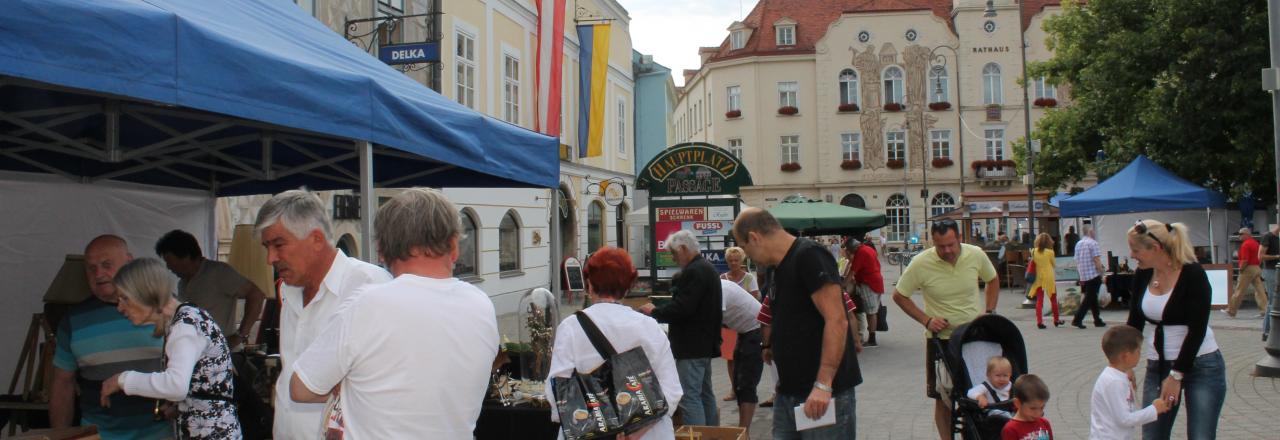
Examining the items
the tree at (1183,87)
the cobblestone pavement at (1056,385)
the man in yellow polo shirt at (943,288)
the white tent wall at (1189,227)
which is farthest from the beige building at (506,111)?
the tree at (1183,87)

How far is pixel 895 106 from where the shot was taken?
53250mm

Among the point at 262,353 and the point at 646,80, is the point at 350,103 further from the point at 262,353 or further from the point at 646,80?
the point at 646,80

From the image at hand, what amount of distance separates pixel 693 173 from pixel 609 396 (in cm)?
843

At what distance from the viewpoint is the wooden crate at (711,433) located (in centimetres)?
516

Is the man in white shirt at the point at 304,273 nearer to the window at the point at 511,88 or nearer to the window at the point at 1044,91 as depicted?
the window at the point at 511,88

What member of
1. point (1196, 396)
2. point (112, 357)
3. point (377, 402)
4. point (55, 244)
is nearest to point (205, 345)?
point (112, 357)

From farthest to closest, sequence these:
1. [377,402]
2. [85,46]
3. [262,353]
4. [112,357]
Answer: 1. [262,353]
2. [112,357]
3. [85,46]
4. [377,402]

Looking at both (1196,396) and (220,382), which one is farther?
(1196,396)

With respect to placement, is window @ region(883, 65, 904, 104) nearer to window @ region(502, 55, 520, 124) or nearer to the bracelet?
window @ region(502, 55, 520, 124)

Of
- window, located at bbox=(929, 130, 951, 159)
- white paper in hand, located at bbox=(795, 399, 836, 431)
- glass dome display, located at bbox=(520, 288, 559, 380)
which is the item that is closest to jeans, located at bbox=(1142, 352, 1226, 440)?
white paper in hand, located at bbox=(795, 399, 836, 431)

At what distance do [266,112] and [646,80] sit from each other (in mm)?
40221

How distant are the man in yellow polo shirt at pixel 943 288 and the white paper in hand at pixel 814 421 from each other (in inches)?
81.8

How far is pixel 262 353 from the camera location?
19.1 feet

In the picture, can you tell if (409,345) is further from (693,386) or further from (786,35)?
(786,35)
